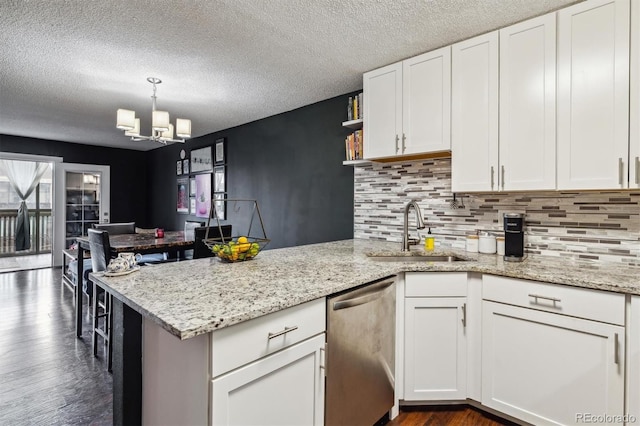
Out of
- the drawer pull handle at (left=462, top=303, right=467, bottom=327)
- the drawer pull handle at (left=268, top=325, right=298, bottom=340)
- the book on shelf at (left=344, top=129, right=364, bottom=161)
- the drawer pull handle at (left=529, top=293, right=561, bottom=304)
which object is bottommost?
the drawer pull handle at (left=462, top=303, right=467, bottom=327)

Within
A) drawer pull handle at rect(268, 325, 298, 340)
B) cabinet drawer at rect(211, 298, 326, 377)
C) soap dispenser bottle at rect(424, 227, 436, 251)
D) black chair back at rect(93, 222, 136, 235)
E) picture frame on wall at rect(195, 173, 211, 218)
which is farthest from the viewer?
picture frame on wall at rect(195, 173, 211, 218)

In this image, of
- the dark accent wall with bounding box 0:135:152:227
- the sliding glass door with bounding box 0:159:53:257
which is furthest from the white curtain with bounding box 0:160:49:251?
the dark accent wall with bounding box 0:135:152:227

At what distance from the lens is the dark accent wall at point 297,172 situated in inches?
129

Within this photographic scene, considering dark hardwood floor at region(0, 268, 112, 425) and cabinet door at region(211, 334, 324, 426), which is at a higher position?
cabinet door at region(211, 334, 324, 426)

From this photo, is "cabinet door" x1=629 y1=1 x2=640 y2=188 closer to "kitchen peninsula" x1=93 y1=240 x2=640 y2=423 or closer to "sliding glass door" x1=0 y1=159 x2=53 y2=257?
"kitchen peninsula" x1=93 y1=240 x2=640 y2=423

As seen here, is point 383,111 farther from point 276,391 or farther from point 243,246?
point 276,391

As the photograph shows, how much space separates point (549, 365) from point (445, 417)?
63cm

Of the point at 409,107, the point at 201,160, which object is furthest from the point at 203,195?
the point at 409,107

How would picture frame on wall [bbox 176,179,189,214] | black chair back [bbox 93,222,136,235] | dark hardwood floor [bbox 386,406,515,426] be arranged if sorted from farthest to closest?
1. picture frame on wall [bbox 176,179,189,214]
2. black chair back [bbox 93,222,136,235]
3. dark hardwood floor [bbox 386,406,515,426]

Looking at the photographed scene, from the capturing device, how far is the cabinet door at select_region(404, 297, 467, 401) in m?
1.83

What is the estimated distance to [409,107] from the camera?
2355 millimetres

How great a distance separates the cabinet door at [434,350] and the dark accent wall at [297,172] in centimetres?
138

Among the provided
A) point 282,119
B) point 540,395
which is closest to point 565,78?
point 540,395

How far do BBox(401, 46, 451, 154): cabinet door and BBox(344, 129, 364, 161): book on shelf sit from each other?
0.44 metres
